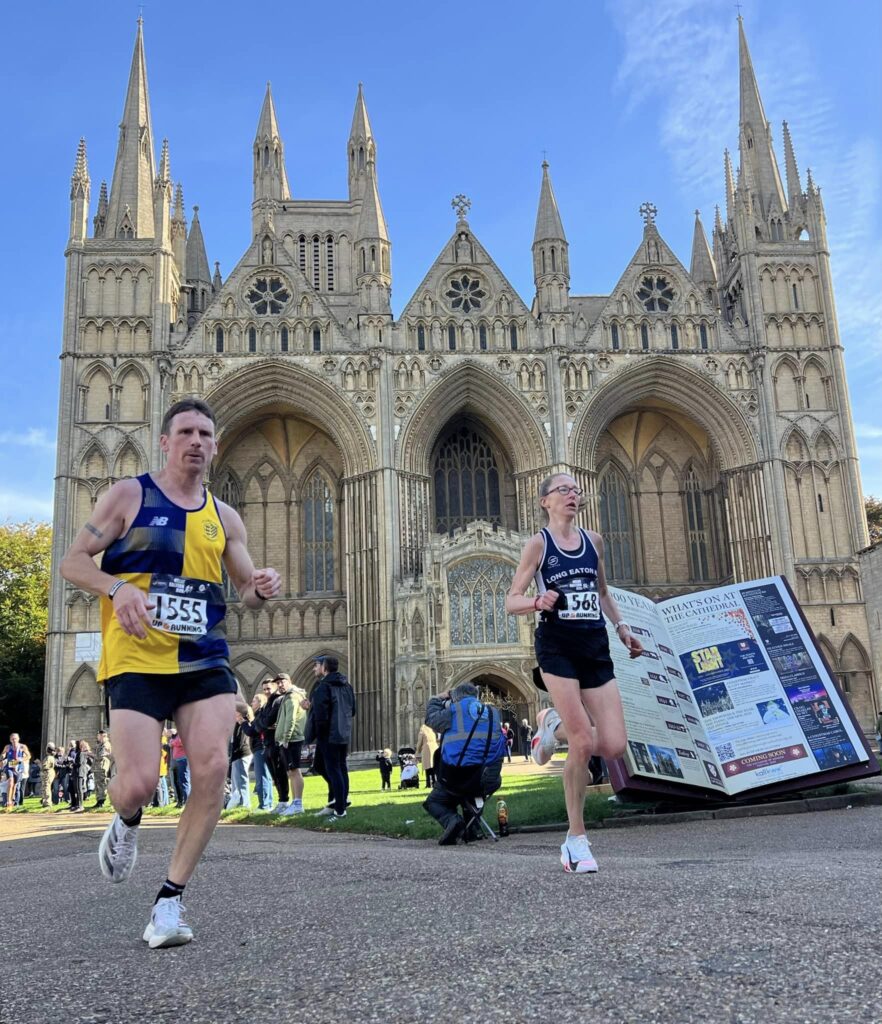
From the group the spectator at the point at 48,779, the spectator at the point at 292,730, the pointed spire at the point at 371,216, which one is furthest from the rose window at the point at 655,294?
the spectator at the point at 292,730

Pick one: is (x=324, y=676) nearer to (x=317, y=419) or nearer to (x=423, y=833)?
(x=423, y=833)

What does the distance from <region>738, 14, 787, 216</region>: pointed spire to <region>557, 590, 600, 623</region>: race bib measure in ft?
118

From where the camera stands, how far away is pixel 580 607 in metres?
5.44

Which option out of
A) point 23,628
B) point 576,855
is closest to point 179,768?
point 576,855

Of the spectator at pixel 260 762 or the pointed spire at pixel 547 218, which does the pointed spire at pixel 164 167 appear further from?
the spectator at pixel 260 762

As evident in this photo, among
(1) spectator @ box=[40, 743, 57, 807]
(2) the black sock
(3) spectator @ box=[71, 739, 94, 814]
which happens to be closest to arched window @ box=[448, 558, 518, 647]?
(1) spectator @ box=[40, 743, 57, 807]

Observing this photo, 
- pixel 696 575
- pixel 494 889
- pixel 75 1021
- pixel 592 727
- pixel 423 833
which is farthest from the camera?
pixel 696 575

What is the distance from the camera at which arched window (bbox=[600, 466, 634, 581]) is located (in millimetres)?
37125

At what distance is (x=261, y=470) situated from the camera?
3716 cm

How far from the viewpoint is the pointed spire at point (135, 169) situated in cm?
3606

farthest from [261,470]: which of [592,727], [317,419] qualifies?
[592,727]

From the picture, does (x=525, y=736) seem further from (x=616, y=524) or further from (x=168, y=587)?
(x=168, y=587)

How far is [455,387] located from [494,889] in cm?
3097

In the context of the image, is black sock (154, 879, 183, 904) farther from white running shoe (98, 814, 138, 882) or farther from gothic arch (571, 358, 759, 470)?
gothic arch (571, 358, 759, 470)
